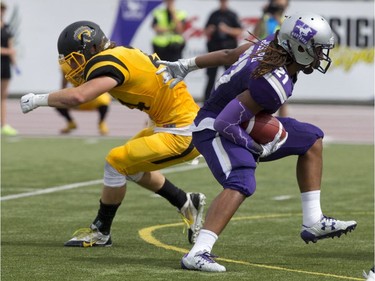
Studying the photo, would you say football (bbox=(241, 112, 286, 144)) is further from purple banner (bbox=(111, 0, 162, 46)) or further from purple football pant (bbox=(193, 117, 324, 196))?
purple banner (bbox=(111, 0, 162, 46))

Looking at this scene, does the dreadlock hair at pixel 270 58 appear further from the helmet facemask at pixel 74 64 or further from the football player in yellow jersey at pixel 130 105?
the helmet facemask at pixel 74 64

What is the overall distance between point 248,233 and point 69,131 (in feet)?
31.2

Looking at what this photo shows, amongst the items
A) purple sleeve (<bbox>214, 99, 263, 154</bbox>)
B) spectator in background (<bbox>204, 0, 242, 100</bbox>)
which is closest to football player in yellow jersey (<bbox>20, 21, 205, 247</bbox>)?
purple sleeve (<bbox>214, 99, 263, 154</bbox>)

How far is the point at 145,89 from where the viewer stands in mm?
8312

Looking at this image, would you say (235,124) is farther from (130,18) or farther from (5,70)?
(130,18)

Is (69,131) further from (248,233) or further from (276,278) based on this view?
(276,278)

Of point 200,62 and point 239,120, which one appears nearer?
point 239,120

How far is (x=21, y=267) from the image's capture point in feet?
24.2

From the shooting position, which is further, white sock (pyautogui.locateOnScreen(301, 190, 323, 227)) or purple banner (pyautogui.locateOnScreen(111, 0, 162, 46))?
purple banner (pyautogui.locateOnScreen(111, 0, 162, 46))

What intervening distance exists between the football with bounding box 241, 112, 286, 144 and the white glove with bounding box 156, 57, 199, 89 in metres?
0.75

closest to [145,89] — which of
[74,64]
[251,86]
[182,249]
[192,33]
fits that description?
[74,64]

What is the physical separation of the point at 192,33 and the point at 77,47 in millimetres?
15313

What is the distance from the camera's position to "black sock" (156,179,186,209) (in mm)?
8789

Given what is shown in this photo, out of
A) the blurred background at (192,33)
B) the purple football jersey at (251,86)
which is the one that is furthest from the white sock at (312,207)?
the blurred background at (192,33)
